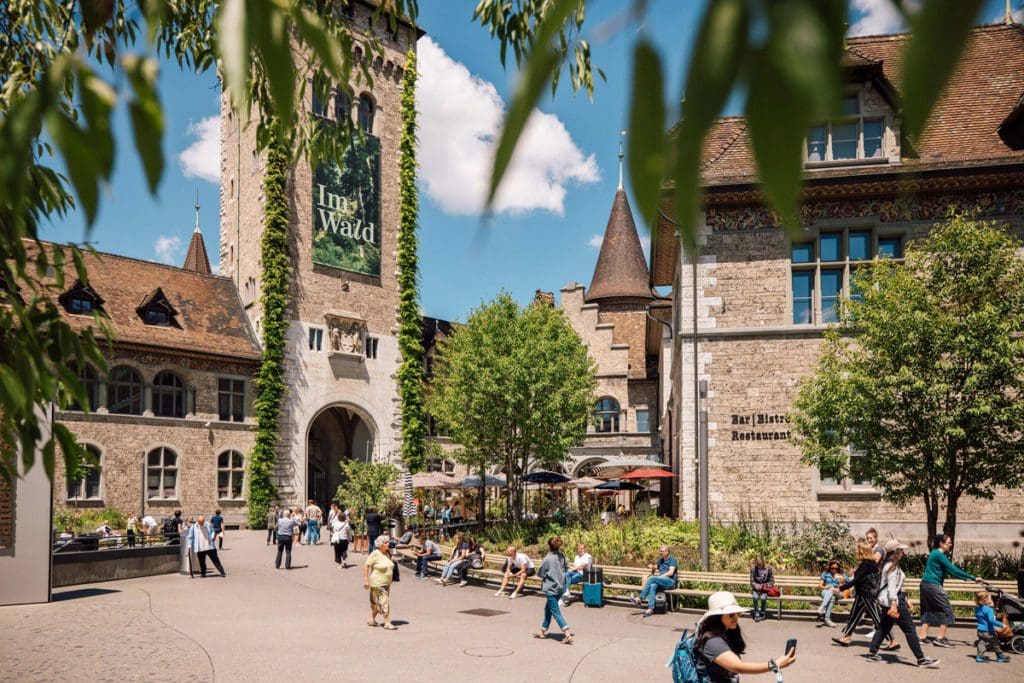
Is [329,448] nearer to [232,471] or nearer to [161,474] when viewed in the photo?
[232,471]

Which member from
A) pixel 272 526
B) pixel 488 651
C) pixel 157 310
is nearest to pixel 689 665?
pixel 488 651

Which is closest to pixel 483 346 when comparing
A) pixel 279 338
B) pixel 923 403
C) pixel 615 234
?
pixel 279 338

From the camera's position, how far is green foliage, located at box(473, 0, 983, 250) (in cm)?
86

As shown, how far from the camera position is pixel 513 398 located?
3002 centimetres

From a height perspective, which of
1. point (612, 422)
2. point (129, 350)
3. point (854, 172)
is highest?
point (854, 172)

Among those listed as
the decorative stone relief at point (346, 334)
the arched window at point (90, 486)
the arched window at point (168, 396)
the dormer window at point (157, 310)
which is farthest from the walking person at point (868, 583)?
the dormer window at point (157, 310)

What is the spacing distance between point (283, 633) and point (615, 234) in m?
47.4

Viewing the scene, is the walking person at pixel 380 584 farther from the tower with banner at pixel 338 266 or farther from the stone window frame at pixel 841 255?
the tower with banner at pixel 338 266

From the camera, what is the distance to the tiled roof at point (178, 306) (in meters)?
36.4

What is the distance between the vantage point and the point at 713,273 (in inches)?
819

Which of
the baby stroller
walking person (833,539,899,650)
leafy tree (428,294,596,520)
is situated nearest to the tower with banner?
leafy tree (428,294,596,520)

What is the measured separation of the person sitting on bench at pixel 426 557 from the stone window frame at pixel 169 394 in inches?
709

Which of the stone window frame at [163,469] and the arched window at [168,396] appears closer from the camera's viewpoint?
the stone window frame at [163,469]

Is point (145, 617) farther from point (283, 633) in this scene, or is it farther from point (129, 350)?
point (129, 350)
